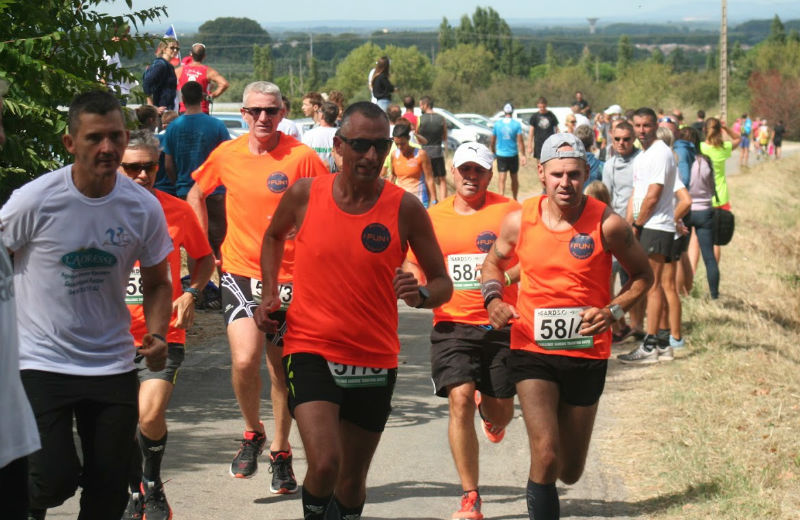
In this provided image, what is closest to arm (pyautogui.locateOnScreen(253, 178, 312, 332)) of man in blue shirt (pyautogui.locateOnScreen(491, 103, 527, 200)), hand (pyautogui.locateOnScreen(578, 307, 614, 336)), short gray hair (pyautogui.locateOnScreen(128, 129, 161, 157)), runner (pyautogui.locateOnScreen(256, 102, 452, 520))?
runner (pyautogui.locateOnScreen(256, 102, 452, 520))

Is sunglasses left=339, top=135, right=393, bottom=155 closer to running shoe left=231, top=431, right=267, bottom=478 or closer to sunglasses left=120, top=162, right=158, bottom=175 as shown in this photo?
sunglasses left=120, top=162, right=158, bottom=175

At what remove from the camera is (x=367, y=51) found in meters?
106

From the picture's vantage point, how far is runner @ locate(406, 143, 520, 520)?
6.59 metres

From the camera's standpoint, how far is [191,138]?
1066 cm

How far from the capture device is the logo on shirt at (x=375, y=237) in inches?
203

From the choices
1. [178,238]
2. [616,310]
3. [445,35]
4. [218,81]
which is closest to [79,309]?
[178,238]

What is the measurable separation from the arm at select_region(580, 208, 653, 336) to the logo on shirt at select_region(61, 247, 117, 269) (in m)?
2.36

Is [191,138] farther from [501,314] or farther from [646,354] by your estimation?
[501,314]

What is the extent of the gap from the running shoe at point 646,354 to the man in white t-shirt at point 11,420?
8.34m

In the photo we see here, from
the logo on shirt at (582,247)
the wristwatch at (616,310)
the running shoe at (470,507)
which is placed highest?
the logo on shirt at (582,247)

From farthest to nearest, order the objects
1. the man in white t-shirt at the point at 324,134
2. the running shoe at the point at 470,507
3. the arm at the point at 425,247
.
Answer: the man in white t-shirt at the point at 324,134 < the running shoe at the point at 470,507 < the arm at the point at 425,247

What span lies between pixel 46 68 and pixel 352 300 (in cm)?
271

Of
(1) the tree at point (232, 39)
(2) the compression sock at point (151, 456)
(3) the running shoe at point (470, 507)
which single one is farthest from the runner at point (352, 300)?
(1) the tree at point (232, 39)

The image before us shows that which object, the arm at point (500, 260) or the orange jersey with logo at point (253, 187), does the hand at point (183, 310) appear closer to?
the orange jersey with logo at point (253, 187)
